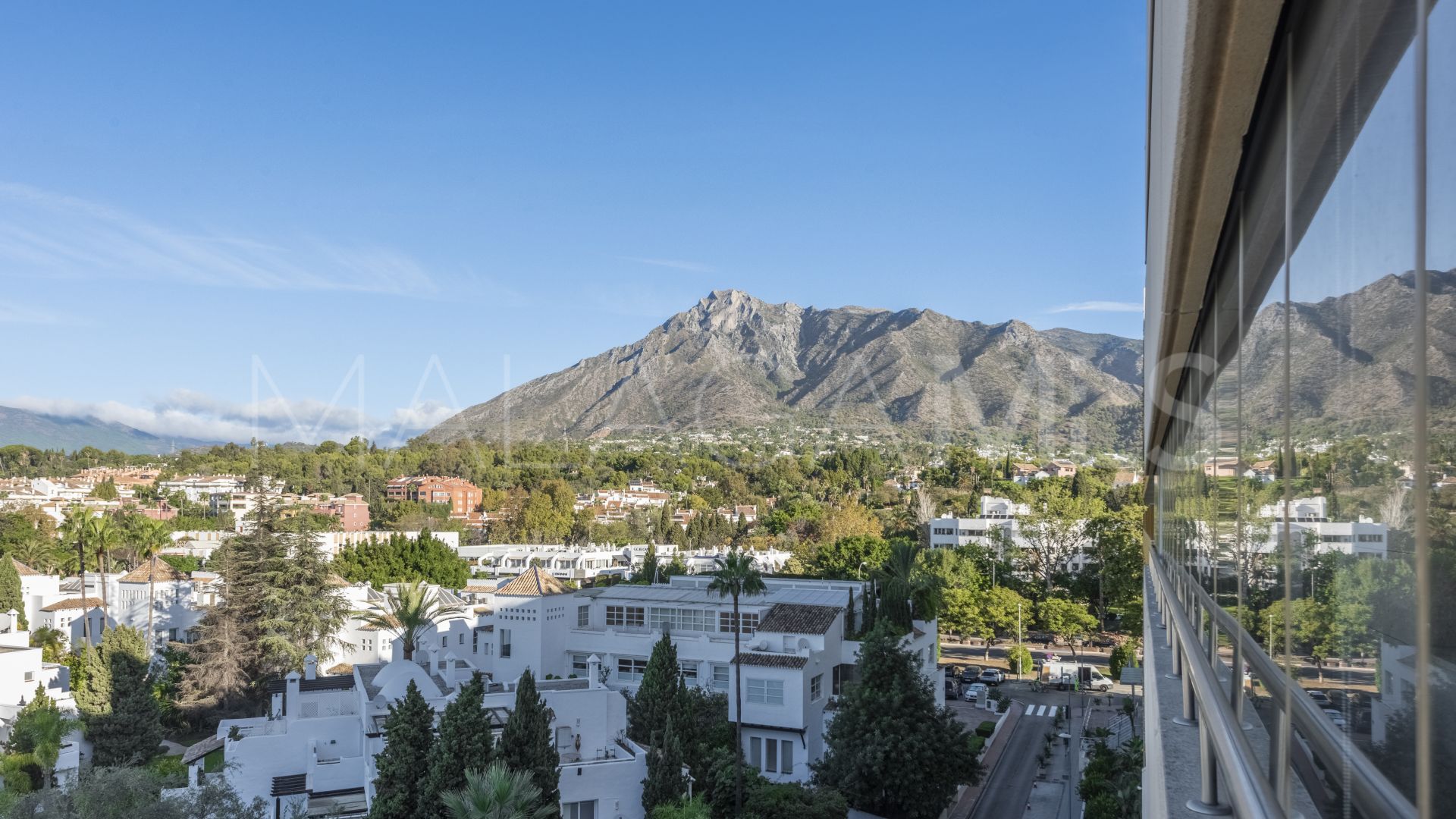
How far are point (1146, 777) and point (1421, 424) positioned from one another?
128 inches

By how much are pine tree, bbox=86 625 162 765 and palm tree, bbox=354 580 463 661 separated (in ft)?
18.9

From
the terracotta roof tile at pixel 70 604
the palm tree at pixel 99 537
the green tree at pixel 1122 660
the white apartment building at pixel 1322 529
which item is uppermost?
the white apartment building at pixel 1322 529

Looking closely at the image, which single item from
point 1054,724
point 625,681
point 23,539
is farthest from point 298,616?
point 23,539

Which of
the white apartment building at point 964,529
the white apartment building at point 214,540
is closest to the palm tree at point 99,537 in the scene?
the white apartment building at point 214,540

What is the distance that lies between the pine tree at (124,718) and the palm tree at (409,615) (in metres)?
5.75

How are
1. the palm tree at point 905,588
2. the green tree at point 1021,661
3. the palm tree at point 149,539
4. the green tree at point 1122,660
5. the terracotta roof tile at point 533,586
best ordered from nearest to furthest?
1. the terracotta roof tile at point 533,586
2. the palm tree at point 905,588
3. the green tree at point 1122,660
4. the green tree at point 1021,661
5. the palm tree at point 149,539

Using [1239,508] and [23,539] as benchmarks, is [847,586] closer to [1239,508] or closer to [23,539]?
[1239,508]

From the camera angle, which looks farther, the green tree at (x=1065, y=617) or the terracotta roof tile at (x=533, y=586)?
the green tree at (x=1065, y=617)

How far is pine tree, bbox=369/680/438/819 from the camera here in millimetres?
14961

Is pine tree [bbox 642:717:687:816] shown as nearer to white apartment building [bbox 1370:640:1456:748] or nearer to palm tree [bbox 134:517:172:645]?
white apartment building [bbox 1370:640:1456:748]

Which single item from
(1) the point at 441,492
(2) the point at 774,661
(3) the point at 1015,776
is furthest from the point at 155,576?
(1) the point at 441,492

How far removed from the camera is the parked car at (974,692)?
96.6 feet

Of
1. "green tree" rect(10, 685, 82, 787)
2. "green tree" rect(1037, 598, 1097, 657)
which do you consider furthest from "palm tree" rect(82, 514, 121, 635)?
"green tree" rect(1037, 598, 1097, 657)

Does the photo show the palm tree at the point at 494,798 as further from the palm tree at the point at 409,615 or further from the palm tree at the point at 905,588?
the palm tree at the point at 905,588
